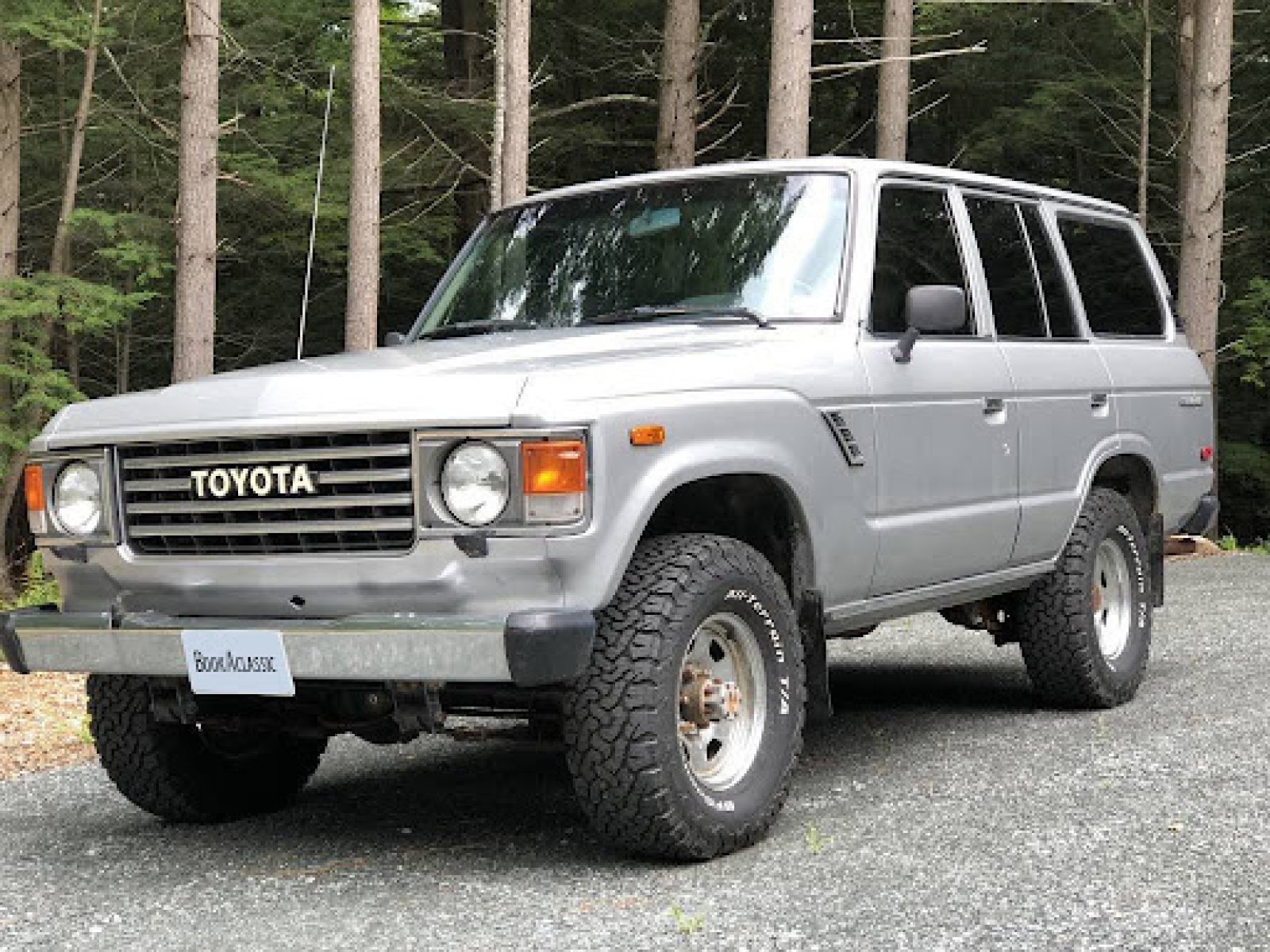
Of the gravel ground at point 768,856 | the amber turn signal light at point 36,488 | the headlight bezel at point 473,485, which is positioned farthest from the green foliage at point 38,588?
the headlight bezel at point 473,485

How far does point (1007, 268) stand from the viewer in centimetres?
669

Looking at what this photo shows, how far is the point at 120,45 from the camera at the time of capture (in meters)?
20.2

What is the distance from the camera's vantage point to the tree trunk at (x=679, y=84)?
2008cm

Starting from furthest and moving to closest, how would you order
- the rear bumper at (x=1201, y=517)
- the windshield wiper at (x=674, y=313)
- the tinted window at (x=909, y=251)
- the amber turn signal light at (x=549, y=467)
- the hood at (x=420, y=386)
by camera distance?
the rear bumper at (x=1201, y=517), the tinted window at (x=909, y=251), the windshield wiper at (x=674, y=313), the hood at (x=420, y=386), the amber turn signal light at (x=549, y=467)

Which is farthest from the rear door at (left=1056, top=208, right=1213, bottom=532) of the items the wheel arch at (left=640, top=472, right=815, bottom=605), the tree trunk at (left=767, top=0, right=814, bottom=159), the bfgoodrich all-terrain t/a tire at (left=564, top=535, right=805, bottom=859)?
the tree trunk at (left=767, top=0, right=814, bottom=159)

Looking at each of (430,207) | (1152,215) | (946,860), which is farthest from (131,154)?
(946,860)

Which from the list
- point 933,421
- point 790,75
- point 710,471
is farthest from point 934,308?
point 790,75

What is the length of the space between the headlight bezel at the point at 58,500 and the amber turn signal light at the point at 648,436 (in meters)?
1.59

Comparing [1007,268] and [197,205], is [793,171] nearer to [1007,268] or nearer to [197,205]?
[1007,268]

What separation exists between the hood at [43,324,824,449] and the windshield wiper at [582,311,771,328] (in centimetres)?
6

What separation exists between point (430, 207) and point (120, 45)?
4.30 metres

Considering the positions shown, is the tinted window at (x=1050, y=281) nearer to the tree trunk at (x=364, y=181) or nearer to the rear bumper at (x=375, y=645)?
the rear bumper at (x=375, y=645)

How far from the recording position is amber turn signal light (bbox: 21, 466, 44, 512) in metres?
4.96

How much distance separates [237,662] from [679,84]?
55.2 ft
